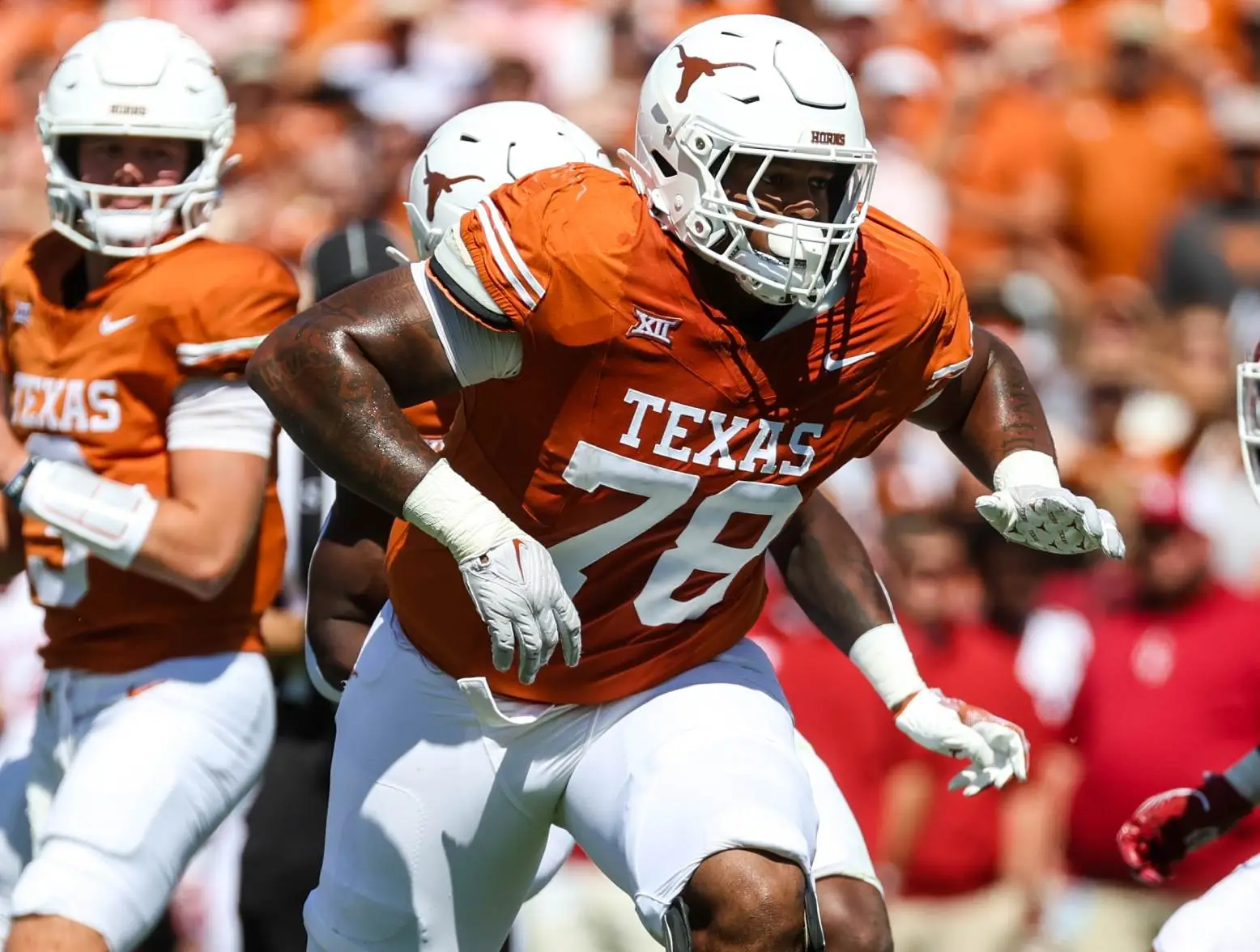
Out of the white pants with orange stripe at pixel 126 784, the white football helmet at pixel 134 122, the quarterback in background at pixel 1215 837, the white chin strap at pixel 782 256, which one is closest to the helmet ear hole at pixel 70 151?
the white football helmet at pixel 134 122

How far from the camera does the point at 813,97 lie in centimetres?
369

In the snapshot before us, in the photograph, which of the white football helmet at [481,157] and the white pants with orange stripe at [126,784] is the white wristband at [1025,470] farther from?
the white pants with orange stripe at [126,784]

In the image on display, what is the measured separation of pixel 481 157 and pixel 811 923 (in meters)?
1.92

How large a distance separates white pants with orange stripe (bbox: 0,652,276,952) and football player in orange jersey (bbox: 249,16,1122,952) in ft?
1.51

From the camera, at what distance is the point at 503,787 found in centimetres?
403

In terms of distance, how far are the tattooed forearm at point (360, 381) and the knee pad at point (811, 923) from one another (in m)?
0.95

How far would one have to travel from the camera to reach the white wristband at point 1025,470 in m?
4.05

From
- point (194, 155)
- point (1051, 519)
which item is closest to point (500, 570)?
point (1051, 519)

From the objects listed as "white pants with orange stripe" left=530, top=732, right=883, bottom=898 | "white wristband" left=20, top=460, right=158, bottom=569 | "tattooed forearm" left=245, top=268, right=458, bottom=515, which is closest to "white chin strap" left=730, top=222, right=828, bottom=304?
"tattooed forearm" left=245, top=268, right=458, bottom=515

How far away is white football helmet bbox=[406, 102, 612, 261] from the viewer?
470 centimetres

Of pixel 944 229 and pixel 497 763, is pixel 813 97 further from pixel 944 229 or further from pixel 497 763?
pixel 944 229

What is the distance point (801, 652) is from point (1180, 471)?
182cm

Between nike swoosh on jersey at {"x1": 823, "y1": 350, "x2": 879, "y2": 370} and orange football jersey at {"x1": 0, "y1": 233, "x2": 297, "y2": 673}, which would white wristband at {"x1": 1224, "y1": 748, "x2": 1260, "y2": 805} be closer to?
nike swoosh on jersey at {"x1": 823, "y1": 350, "x2": 879, "y2": 370}

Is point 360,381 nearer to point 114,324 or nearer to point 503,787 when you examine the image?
point 503,787
